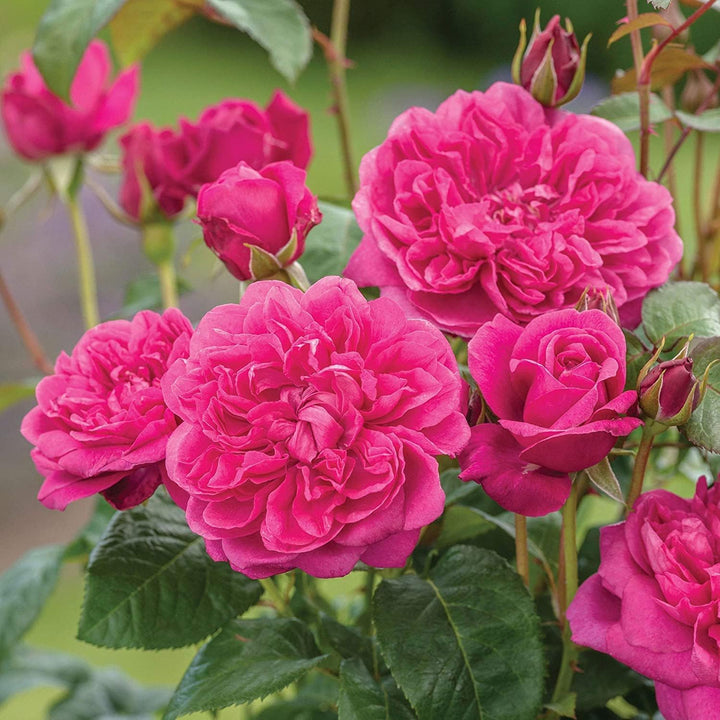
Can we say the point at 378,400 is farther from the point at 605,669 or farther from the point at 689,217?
the point at 689,217

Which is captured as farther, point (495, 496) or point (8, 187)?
point (8, 187)

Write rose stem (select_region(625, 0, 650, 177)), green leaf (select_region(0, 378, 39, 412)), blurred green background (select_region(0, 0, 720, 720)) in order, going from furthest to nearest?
1. blurred green background (select_region(0, 0, 720, 720))
2. green leaf (select_region(0, 378, 39, 412))
3. rose stem (select_region(625, 0, 650, 177))

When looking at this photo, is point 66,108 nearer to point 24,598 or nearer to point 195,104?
point 24,598

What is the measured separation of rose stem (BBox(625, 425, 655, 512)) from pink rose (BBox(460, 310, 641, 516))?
0.02m

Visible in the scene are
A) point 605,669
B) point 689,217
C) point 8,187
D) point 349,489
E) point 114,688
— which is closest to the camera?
point 349,489

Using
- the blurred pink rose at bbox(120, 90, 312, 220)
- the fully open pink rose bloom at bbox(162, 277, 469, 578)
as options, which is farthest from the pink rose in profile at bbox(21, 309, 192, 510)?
the blurred pink rose at bbox(120, 90, 312, 220)

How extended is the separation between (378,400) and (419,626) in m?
0.11

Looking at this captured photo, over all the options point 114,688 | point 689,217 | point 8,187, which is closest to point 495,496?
point 114,688

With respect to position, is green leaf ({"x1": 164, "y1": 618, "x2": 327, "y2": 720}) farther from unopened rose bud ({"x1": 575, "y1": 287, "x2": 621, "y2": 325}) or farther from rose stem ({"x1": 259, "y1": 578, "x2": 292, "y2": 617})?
unopened rose bud ({"x1": 575, "y1": 287, "x2": 621, "y2": 325})

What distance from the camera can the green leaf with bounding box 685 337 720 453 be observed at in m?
0.31

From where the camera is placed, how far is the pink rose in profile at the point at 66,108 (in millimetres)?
548

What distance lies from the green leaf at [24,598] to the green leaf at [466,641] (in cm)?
26

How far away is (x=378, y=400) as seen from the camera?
0.29 m

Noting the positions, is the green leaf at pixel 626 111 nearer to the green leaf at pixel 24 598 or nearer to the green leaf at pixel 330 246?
the green leaf at pixel 330 246
